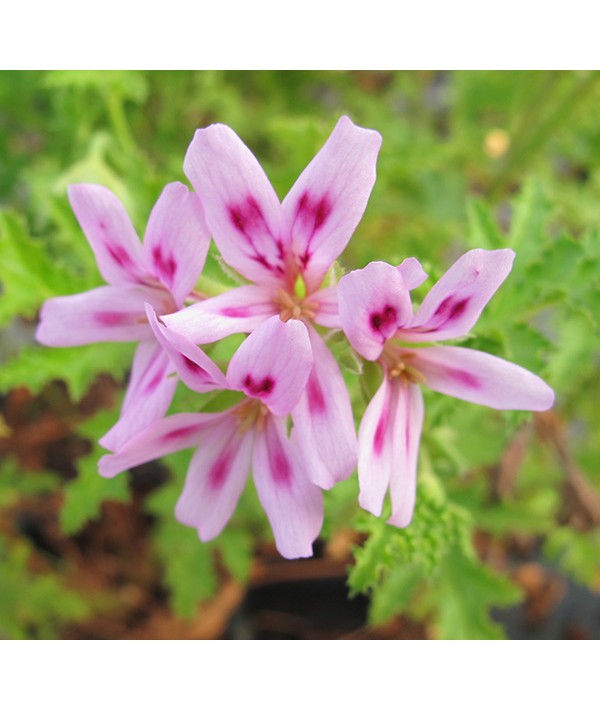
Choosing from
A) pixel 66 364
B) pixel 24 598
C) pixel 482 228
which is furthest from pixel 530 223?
pixel 24 598

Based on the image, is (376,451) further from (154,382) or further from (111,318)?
(111,318)

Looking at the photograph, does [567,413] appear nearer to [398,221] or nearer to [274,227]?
[398,221]

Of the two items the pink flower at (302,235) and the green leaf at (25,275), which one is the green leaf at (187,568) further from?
the pink flower at (302,235)

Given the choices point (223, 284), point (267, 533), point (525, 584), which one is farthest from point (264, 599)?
point (223, 284)

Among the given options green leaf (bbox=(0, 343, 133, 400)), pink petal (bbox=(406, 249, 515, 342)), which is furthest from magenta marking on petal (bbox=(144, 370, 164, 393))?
green leaf (bbox=(0, 343, 133, 400))

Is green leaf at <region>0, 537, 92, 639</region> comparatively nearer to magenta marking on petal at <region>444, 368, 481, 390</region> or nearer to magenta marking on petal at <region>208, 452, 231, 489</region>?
magenta marking on petal at <region>208, 452, 231, 489</region>

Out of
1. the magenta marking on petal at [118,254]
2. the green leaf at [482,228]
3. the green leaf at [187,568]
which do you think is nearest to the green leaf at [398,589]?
the green leaf at [187,568]
